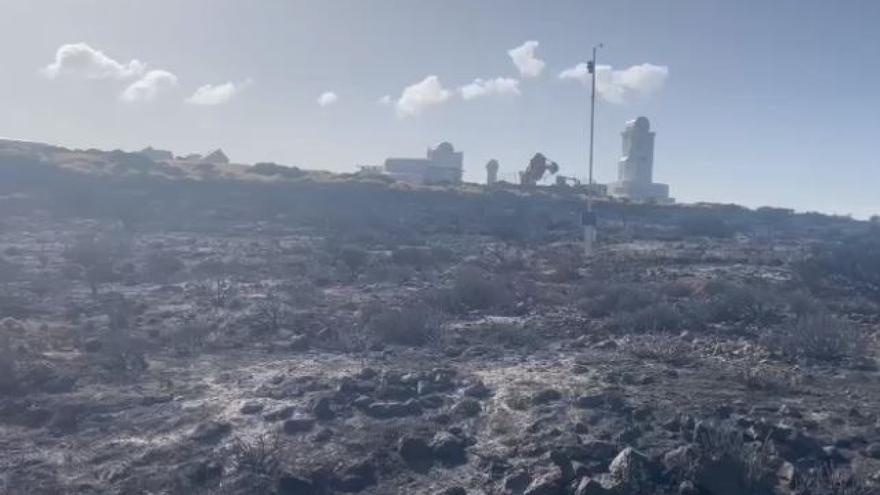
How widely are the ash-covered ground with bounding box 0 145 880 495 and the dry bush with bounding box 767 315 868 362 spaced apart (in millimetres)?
44

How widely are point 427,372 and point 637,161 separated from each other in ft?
235

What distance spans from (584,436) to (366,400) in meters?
2.76

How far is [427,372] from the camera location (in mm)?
13172

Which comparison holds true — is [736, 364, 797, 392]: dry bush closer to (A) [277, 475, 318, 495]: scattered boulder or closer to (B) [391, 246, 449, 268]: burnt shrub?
(A) [277, 475, 318, 495]: scattered boulder

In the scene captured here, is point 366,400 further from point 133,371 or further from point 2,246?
point 2,246

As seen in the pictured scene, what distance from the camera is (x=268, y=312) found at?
17875 millimetres

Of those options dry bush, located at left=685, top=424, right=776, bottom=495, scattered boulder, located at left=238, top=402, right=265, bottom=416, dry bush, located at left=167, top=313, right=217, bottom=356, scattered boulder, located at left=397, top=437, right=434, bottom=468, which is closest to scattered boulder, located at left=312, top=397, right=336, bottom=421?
scattered boulder, located at left=238, top=402, right=265, bottom=416

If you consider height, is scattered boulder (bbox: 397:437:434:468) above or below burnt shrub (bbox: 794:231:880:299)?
below

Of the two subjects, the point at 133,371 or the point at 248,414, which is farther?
the point at 133,371

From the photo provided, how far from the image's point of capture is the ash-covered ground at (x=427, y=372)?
9.69m

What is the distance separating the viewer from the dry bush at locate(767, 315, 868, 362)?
14734 mm

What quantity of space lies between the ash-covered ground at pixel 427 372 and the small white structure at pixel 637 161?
52.5 meters

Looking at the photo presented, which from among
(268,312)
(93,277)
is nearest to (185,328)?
(268,312)

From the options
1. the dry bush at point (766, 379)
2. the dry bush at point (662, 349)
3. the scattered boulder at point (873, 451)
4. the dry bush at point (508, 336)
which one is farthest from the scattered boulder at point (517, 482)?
the dry bush at point (508, 336)
